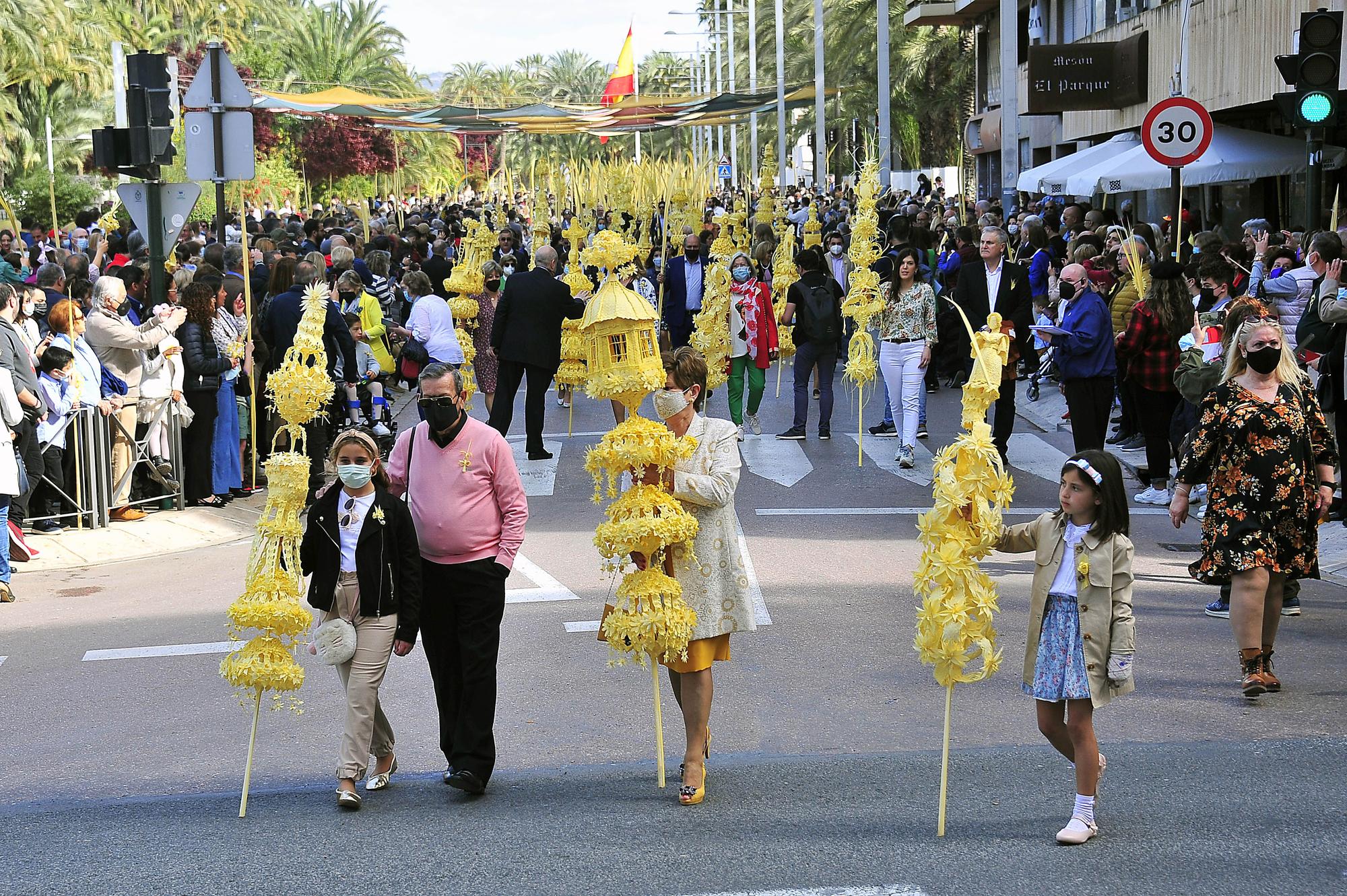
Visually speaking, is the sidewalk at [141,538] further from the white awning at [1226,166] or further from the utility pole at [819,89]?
the utility pole at [819,89]

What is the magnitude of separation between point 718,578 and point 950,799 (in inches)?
50.2

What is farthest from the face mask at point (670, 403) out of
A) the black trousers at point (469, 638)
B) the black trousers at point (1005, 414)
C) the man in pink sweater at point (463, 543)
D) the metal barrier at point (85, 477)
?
the black trousers at point (1005, 414)

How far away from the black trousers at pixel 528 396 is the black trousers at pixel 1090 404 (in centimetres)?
497

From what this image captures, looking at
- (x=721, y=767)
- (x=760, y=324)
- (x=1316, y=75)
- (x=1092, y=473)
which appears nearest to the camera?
(x=1092, y=473)

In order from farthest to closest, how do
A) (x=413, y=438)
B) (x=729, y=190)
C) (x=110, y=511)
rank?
(x=729, y=190), (x=110, y=511), (x=413, y=438)

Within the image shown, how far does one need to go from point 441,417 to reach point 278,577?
3.09 ft

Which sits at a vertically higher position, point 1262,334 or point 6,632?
point 1262,334

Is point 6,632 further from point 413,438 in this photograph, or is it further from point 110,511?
point 413,438

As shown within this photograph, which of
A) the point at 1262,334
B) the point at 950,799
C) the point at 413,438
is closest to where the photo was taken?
the point at 950,799

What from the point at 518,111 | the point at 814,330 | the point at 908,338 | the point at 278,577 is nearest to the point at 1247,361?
the point at 278,577

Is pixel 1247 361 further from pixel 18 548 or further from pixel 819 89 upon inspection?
pixel 819 89

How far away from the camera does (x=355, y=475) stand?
6.54 m

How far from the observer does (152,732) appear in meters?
7.95

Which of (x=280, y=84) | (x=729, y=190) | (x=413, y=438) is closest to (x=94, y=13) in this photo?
(x=280, y=84)
